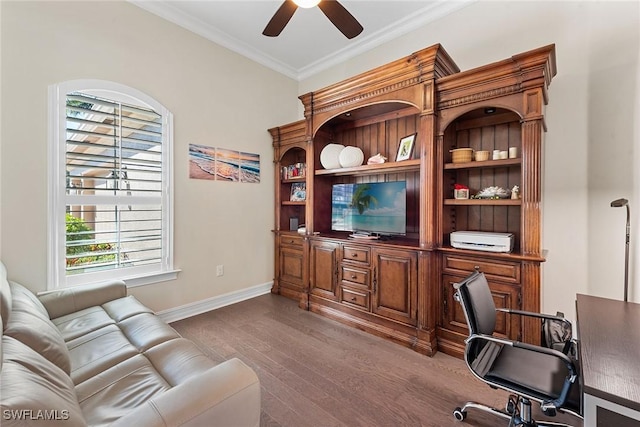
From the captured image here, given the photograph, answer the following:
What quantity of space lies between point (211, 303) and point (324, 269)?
1.45 m

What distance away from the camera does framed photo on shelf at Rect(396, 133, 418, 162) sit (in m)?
2.94

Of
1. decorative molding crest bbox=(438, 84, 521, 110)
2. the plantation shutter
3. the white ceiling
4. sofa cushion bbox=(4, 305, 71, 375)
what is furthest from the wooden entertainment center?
sofa cushion bbox=(4, 305, 71, 375)

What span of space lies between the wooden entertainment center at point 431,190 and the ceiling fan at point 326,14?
2.03 feet

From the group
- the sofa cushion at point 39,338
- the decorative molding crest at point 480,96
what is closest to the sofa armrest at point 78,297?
the sofa cushion at point 39,338

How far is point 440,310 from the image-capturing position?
254 centimetres

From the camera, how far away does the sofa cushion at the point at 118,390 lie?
118 cm

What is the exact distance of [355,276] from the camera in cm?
303

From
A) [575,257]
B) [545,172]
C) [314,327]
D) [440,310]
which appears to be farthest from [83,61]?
[575,257]

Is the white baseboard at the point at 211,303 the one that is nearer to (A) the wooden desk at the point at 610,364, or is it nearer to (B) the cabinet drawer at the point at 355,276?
(B) the cabinet drawer at the point at 355,276

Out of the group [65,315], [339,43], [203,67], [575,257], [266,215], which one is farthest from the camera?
[266,215]

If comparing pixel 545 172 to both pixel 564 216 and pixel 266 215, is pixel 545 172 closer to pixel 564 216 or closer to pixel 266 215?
pixel 564 216

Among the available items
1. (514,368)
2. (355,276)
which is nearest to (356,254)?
(355,276)

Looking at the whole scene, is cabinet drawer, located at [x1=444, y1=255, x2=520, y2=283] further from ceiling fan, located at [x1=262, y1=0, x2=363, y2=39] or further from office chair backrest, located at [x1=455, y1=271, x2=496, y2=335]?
ceiling fan, located at [x1=262, y1=0, x2=363, y2=39]

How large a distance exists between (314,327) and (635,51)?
11.6 feet
